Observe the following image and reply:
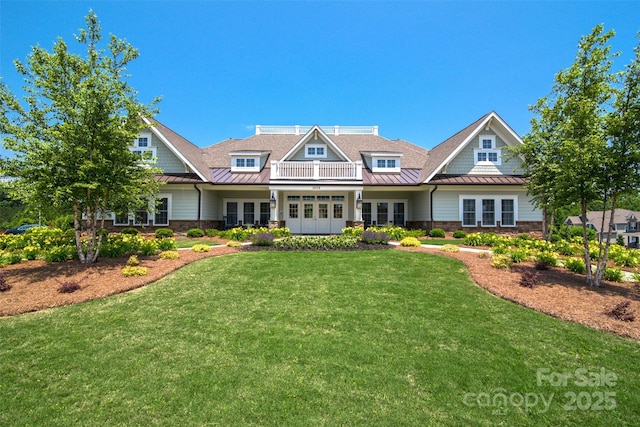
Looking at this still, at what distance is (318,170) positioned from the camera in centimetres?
1916

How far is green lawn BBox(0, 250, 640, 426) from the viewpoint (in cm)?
352

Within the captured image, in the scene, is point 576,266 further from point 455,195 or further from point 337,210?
point 337,210

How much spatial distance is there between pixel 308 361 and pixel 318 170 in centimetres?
1555

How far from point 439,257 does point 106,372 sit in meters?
9.28

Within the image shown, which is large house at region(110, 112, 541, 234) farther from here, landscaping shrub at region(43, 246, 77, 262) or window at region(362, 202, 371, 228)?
landscaping shrub at region(43, 246, 77, 262)

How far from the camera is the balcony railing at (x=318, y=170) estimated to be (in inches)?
752

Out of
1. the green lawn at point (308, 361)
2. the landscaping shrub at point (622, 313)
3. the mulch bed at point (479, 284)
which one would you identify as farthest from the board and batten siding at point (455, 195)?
the landscaping shrub at point (622, 313)

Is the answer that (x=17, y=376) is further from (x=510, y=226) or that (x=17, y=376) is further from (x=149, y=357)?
(x=510, y=226)

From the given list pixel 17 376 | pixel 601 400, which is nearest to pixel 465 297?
pixel 601 400

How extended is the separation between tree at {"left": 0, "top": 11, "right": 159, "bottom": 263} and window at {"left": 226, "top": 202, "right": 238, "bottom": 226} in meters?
12.0

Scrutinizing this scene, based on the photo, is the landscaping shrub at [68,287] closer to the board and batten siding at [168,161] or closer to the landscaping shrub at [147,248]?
the landscaping shrub at [147,248]

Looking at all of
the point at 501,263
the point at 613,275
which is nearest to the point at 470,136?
the point at 501,263

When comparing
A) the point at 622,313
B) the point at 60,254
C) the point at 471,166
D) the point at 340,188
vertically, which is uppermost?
the point at 471,166

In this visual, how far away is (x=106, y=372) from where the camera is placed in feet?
13.7
